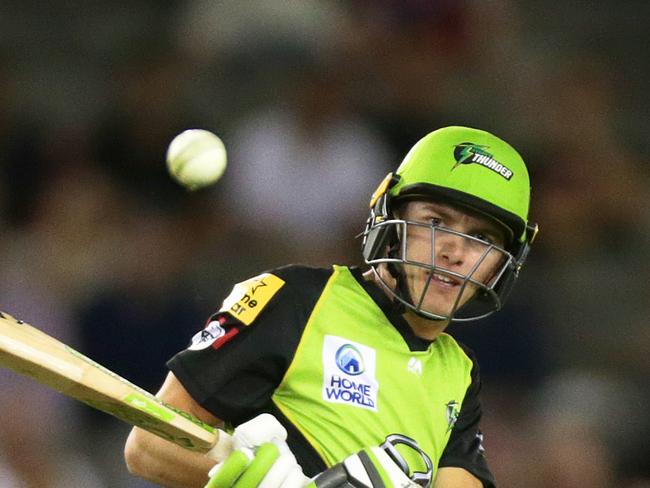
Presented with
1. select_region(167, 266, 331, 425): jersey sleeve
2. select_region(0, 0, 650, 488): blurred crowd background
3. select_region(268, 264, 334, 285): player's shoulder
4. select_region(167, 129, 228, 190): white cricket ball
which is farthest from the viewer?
select_region(0, 0, 650, 488): blurred crowd background

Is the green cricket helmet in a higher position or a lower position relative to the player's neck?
higher

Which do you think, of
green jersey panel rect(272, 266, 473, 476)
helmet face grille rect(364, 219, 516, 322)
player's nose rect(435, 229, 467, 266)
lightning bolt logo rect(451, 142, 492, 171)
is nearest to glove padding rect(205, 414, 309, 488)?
green jersey panel rect(272, 266, 473, 476)

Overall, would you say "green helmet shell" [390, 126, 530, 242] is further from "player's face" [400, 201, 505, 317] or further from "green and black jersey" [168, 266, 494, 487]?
"green and black jersey" [168, 266, 494, 487]

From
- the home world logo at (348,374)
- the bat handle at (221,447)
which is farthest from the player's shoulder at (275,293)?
the bat handle at (221,447)

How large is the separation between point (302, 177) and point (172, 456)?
129 inches

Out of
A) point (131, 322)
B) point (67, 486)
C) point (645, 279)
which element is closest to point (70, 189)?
point (131, 322)

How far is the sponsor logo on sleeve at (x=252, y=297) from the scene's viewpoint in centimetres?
336

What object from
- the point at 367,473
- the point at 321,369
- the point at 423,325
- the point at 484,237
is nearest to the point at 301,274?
the point at 321,369

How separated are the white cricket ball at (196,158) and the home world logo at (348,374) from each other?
5.68 feet

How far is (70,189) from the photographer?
6.58 meters

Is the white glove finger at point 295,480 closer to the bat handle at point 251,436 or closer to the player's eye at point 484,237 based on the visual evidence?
the bat handle at point 251,436

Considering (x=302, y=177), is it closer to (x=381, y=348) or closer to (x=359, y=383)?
(x=381, y=348)

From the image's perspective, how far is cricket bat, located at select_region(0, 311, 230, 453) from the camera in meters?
2.72

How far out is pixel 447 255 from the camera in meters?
3.56
